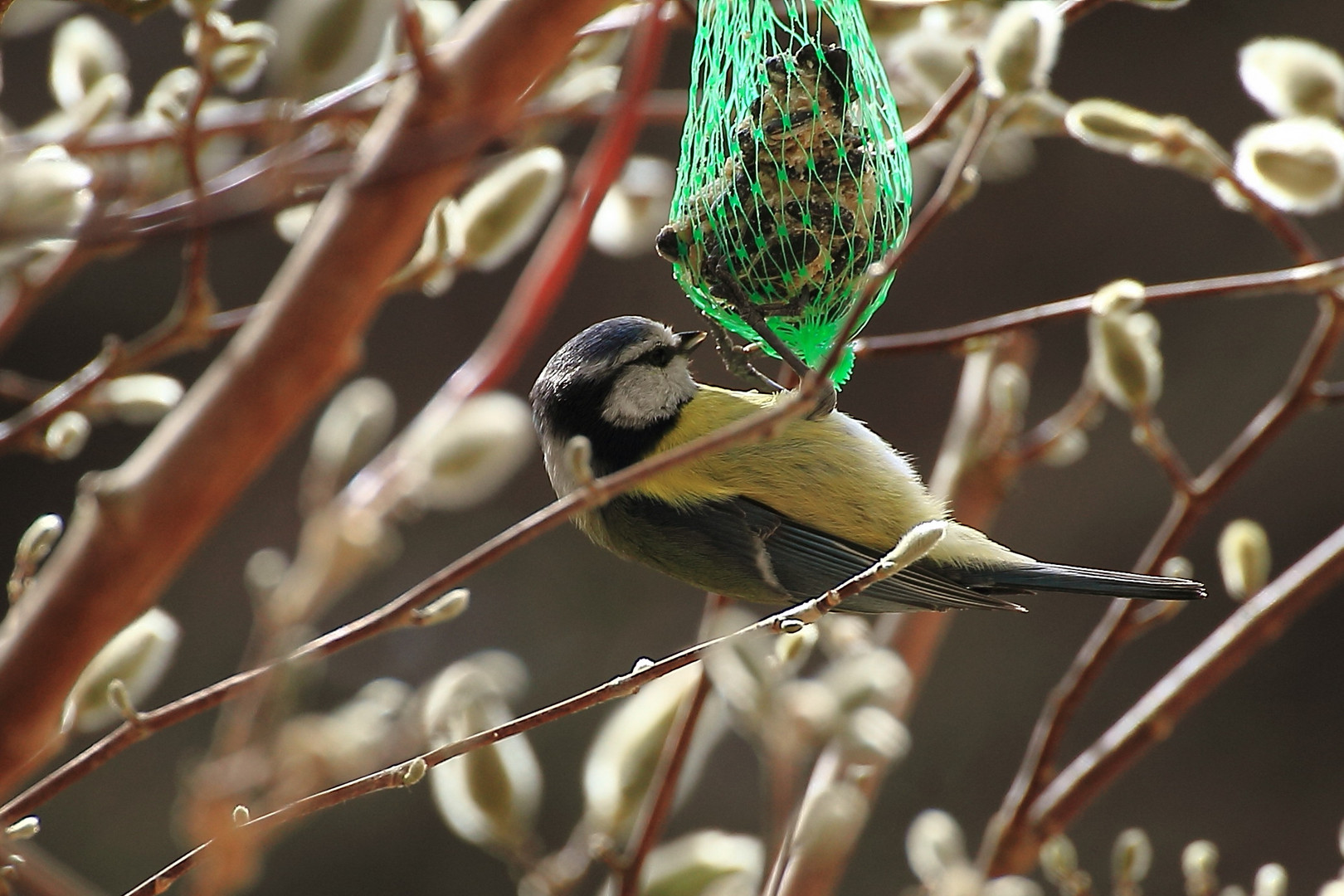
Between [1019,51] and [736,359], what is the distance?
1.48ft

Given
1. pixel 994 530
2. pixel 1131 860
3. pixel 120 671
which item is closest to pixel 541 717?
pixel 120 671

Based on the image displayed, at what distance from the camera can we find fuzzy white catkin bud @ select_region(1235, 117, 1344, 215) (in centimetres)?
85

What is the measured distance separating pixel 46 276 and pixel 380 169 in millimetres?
388

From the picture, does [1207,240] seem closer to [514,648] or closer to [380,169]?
[514,648]

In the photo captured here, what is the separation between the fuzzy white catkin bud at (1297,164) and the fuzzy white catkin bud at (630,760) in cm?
53

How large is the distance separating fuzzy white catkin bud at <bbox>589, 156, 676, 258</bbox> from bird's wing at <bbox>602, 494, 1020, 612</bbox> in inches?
10.1

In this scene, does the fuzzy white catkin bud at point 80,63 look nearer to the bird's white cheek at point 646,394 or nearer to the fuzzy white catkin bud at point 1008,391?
the bird's white cheek at point 646,394

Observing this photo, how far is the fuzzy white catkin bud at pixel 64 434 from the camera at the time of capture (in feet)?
2.64

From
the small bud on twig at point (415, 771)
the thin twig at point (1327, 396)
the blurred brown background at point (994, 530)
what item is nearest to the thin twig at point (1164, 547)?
the thin twig at point (1327, 396)

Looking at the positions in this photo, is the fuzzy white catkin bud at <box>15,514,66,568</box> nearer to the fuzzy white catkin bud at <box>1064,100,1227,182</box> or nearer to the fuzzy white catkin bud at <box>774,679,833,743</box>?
the fuzzy white catkin bud at <box>774,679,833,743</box>

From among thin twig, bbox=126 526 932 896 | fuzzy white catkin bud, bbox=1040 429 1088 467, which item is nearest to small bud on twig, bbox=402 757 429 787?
thin twig, bbox=126 526 932 896

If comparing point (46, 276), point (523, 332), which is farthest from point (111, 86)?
point (523, 332)

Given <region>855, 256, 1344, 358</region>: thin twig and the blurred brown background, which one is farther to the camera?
the blurred brown background

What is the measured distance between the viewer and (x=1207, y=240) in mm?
2672
